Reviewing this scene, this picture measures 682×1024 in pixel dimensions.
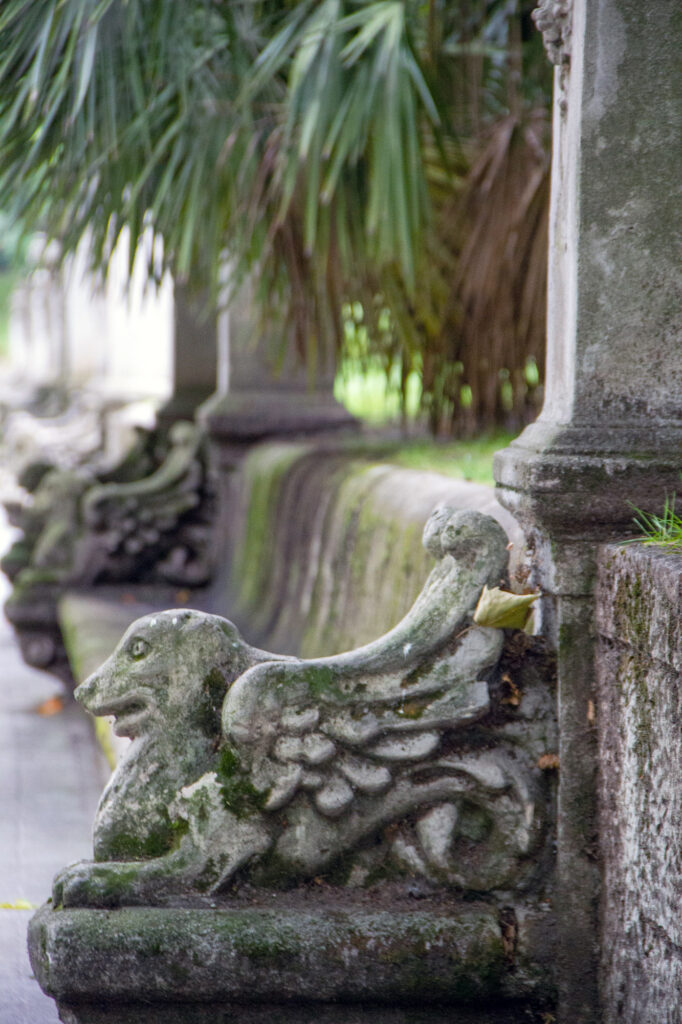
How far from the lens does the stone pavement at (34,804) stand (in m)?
2.76

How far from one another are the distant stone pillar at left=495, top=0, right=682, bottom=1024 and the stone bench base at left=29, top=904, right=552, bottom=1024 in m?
0.21

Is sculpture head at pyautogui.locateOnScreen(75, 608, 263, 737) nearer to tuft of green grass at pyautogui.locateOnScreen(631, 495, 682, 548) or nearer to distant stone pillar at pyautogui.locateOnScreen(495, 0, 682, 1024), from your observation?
distant stone pillar at pyautogui.locateOnScreen(495, 0, 682, 1024)

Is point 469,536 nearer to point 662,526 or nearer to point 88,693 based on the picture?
point 662,526

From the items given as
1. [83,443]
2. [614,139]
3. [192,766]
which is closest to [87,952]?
[192,766]

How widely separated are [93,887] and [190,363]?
547cm

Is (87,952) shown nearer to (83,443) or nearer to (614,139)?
(614,139)

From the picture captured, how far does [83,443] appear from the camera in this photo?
28.7ft

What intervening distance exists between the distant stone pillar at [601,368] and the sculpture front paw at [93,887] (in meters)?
0.77

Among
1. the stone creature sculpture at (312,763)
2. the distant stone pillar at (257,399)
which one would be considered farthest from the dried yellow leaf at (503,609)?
the distant stone pillar at (257,399)

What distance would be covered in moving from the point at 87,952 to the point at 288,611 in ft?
8.68

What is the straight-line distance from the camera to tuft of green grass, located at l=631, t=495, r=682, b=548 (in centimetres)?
211

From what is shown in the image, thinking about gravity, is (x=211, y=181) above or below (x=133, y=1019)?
above

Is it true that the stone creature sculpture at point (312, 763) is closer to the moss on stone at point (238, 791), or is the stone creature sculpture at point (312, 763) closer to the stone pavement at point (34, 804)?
the moss on stone at point (238, 791)

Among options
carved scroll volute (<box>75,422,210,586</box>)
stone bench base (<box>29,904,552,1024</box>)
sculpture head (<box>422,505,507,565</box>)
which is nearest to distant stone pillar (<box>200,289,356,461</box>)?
carved scroll volute (<box>75,422,210,586</box>)
